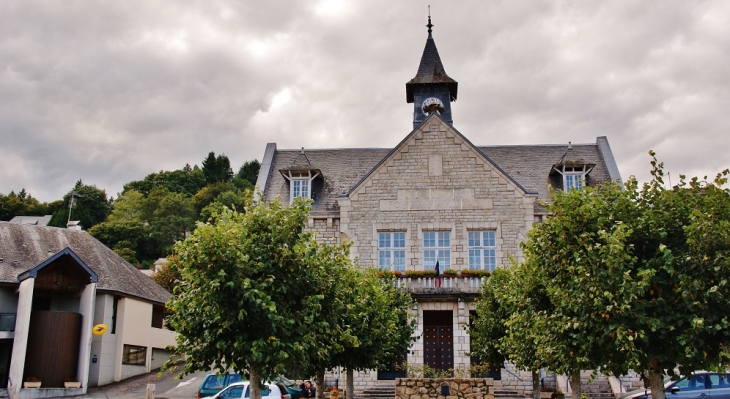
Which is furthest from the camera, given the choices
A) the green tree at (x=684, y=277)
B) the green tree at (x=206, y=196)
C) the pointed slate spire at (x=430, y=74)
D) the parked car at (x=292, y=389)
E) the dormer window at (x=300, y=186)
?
the green tree at (x=206, y=196)

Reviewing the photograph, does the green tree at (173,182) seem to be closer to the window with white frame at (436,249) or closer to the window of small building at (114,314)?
the window of small building at (114,314)

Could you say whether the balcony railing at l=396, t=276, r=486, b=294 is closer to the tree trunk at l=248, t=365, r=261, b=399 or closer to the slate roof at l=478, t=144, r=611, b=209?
the slate roof at l=478, t=144, r=611, b=209

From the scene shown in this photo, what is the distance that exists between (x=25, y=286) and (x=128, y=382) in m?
7.06

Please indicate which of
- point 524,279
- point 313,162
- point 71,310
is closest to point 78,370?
point 71,310

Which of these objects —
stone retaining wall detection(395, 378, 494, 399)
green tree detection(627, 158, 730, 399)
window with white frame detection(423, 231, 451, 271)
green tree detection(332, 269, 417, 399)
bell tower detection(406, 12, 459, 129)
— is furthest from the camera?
bell tower detection(406, 12, 459, 129)

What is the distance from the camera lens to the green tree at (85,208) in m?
78.7

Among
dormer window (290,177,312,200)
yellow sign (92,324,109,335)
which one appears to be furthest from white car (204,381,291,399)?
dormer window (290,177,312,200)

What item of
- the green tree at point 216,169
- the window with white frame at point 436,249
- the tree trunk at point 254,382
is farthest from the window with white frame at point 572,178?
the green tree at point 216,169

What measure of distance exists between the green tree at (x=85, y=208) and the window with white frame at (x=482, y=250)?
59916mm

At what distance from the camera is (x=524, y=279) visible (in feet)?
52.8

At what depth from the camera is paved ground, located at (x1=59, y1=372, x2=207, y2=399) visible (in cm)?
2777

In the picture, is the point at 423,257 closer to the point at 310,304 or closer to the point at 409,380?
the point at 409,380

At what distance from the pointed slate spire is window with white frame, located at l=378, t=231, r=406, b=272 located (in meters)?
11.1

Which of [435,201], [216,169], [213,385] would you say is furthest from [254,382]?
[216,169]
